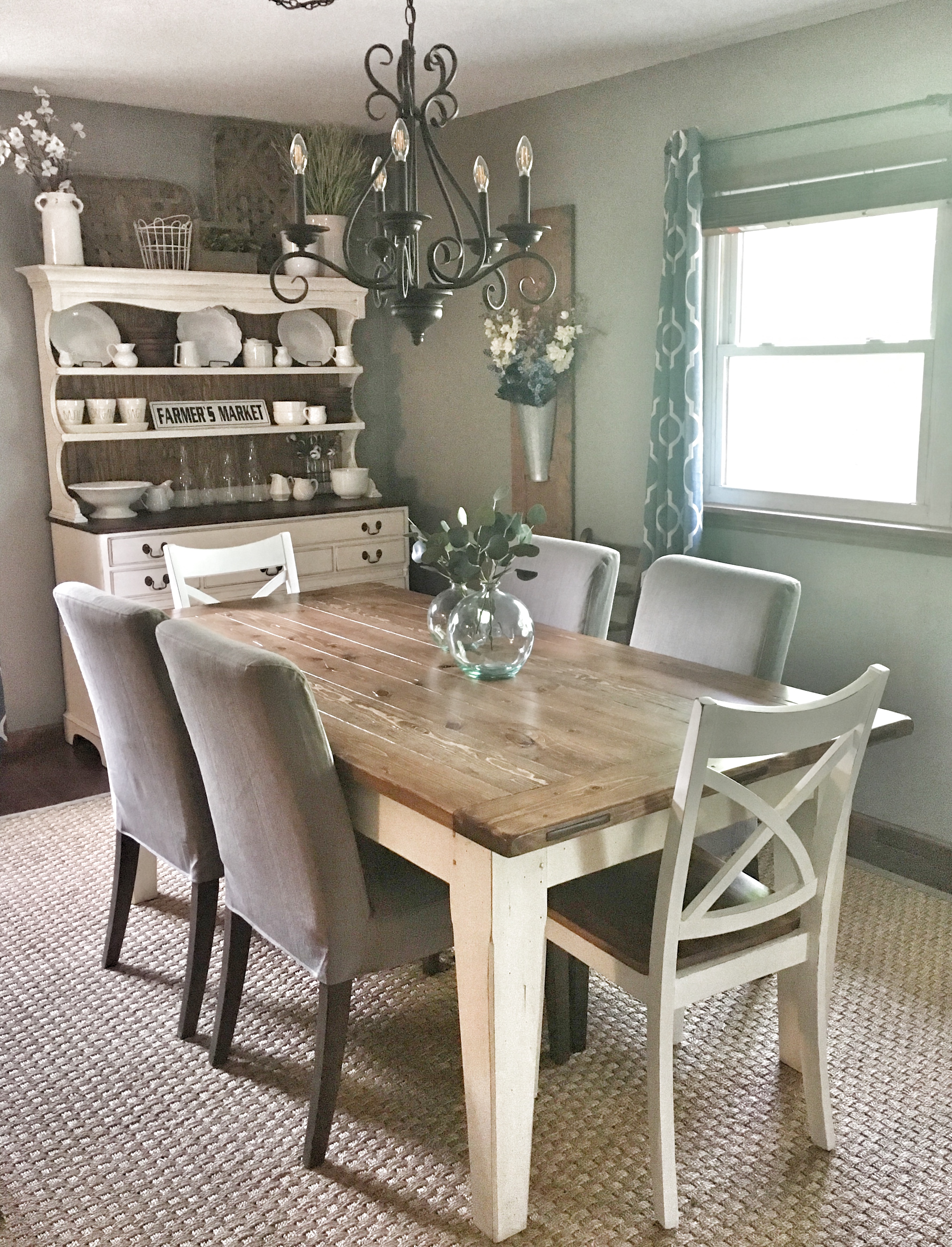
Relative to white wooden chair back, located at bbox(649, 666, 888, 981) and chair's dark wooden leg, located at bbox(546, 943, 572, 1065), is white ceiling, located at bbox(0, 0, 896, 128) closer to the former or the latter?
white wooden chair back, located at bbox(649, 666, 888, 981)

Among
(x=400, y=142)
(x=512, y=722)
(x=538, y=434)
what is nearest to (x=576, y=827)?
(x=512, y=722)

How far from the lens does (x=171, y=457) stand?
471 centimetres

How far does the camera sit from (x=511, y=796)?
1.86 metres

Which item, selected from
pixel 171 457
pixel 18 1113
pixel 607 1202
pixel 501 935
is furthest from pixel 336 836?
pixel 171 457

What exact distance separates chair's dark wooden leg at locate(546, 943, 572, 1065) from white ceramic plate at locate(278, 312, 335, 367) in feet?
10.6

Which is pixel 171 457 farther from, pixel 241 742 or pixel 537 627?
pixel 241 742

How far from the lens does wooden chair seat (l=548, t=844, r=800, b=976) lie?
77.7 inches

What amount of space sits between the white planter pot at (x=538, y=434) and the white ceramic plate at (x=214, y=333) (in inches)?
49.1

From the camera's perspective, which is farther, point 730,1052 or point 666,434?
point 666,434

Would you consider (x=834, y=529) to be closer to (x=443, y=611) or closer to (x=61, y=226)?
(x=443, y=611)

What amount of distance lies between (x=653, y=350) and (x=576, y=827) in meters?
2.55

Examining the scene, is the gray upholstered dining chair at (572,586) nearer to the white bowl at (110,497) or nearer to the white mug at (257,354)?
the white bowl at (110,497)

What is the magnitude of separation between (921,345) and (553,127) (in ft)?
5.64

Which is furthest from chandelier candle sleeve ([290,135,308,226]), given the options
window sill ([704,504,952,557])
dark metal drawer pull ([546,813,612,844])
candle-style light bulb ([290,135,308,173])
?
window sill ([704,504,952,557])
